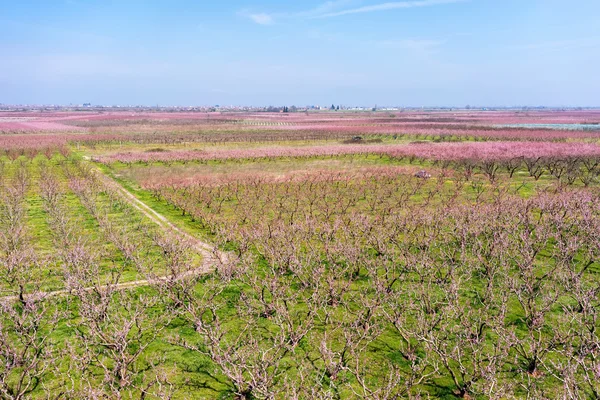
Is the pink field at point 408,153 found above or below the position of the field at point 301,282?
above

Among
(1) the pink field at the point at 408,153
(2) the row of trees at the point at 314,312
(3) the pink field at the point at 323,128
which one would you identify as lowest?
(2) the row of trees at the point at 314,312

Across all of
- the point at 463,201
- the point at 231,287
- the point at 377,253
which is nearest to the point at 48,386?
the point at 231,287

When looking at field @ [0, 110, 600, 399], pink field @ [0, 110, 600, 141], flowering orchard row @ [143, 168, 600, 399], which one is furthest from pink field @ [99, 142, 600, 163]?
pink field @ [0, 110, 600, 141]

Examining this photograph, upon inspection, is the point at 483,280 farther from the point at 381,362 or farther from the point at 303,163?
the point at 303,163

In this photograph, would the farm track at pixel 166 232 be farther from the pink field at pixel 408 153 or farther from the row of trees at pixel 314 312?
the pink field at pixel 408 153

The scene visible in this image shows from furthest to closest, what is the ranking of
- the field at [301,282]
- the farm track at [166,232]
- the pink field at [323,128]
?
1. the pink field at [323,128]
2. the farm track at [166,232]
3. the field at [301,282]

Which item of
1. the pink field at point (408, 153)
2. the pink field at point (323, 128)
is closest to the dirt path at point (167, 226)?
the pink field at point (408, 153)

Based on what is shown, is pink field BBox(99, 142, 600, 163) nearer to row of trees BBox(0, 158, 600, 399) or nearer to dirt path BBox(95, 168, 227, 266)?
dirt path BBox(95, 168, 227, 266)
